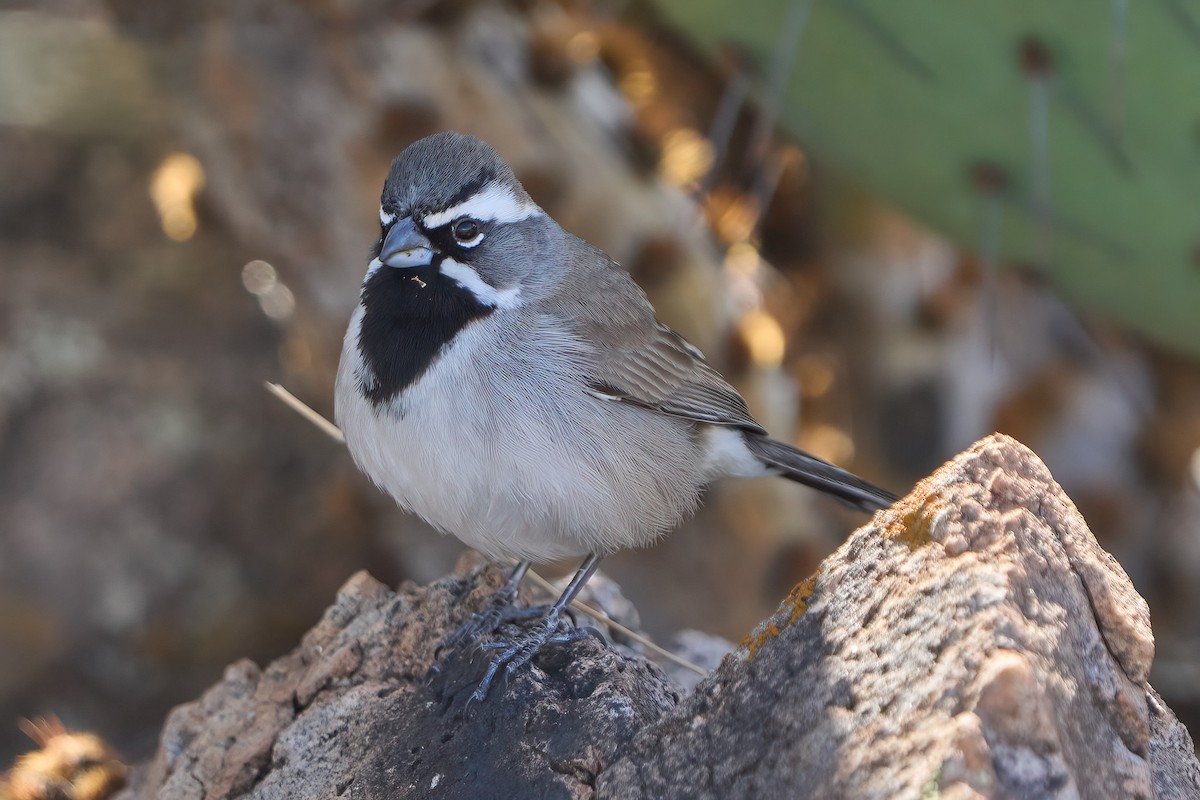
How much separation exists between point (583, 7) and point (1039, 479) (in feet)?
13.8

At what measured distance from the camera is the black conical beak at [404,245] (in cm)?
367

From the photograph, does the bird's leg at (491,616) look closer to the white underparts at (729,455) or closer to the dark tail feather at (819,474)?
the white underparts at (729,455)

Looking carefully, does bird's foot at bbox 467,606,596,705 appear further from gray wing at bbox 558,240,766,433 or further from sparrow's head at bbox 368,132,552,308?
sparrow's head at bbox 368,132,552,308

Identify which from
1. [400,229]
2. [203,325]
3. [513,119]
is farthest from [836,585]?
[203,325]

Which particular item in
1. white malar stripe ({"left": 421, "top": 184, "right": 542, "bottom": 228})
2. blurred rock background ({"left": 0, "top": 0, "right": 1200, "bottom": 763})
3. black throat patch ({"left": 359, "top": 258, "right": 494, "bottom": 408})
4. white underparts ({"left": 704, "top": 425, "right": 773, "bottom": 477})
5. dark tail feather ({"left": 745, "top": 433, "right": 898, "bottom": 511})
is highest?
blurred rock background ({"left": 0, "top": 0, "right": 1200, "bottom": 763})

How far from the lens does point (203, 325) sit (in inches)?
314

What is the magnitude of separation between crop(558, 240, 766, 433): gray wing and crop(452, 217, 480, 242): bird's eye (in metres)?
0.38

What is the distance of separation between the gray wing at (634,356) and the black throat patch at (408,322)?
39cm

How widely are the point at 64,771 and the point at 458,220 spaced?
209 centimetres

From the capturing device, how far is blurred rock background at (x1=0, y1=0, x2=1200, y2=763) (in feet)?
20.1

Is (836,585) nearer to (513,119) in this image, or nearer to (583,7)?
(513,119)

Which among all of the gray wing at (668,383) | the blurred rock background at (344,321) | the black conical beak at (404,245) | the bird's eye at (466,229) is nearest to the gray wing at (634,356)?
the gray wing at (668,383)

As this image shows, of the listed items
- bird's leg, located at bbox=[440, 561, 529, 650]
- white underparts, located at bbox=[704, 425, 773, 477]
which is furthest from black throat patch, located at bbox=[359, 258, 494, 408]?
white underparts, located at bbox=[704, 425, 773, 477]

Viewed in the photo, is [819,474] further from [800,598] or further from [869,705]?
[869,705]
